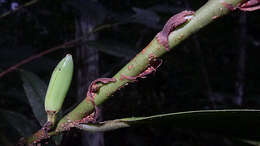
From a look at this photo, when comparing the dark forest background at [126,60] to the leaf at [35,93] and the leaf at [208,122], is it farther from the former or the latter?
the leaf at [208,122]

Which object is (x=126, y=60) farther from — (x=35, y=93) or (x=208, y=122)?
(x=208, y=122)

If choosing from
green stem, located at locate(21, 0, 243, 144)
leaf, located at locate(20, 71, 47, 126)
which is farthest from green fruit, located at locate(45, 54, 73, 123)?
leaf, located at locate(20, 71, 47, 126)

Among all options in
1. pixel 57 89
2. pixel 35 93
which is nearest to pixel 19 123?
pixel 35 93

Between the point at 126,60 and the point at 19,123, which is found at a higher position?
the point at 126,60

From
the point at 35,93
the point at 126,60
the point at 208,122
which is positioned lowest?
the point at 208,122

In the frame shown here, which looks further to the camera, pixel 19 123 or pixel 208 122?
pixel 19 123

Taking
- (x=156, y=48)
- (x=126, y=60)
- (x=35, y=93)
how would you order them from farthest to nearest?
(x=126, y=60), (x=35, y=93), (x=156, y=48)

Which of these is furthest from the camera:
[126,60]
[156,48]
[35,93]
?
[126,60]
